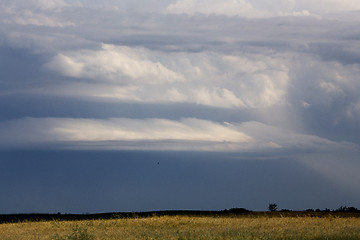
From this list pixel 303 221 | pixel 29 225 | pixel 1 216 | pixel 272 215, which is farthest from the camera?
pixel 1 216

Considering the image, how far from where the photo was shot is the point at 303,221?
24672 mm

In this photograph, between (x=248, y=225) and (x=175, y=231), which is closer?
Answer: (x=175, y=231)

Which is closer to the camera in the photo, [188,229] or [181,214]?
[188,229]

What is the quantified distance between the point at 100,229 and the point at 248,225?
6.59 metres

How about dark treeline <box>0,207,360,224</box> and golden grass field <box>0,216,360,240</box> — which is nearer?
golden grass field <box>0,216,360,240</box>

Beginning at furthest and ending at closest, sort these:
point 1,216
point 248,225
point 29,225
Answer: point 1,216
point 29,225
point 248,225

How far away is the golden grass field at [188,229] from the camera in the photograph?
62.7 feet

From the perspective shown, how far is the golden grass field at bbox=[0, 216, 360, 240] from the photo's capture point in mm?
19109

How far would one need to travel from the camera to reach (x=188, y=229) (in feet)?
71.9

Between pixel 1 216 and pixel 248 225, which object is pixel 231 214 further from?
pixel 1 216

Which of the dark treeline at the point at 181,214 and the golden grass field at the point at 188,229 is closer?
the golden grass field at the point at 188,229

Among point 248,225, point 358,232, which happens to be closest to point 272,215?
point 248,225

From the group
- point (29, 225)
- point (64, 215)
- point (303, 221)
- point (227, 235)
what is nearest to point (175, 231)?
point (227, 235)

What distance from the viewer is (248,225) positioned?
22.9 m
